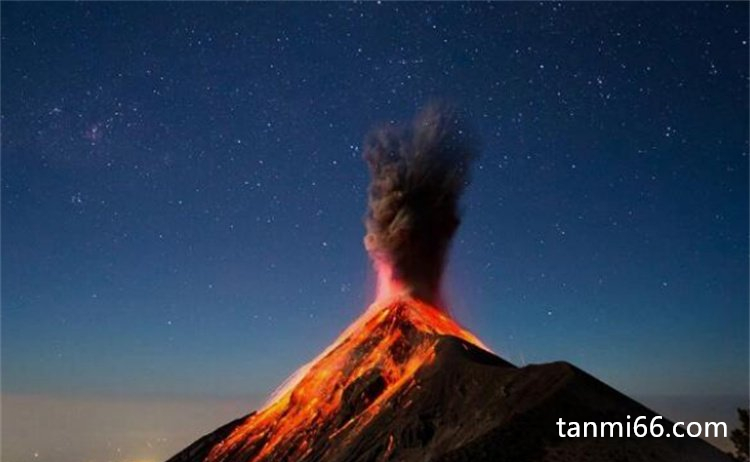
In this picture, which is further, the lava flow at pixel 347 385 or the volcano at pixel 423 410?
the lava flow at pixel 347 385

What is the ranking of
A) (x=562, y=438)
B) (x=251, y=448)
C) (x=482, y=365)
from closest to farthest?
1. (x=562, y=438)
2. (x=482, y=365)
3. (x=251, y=448)

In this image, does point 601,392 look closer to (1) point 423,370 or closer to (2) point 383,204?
(1) point 423,370

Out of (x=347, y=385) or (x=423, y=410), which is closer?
(x=423, y=410)

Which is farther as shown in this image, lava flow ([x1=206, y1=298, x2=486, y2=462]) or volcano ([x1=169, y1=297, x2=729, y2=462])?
lava flow ([x1=206, y1=298, x2=486, y2=462])

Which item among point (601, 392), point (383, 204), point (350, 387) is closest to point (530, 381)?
point (601, 392)

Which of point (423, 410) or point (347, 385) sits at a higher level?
point (347, 385)
